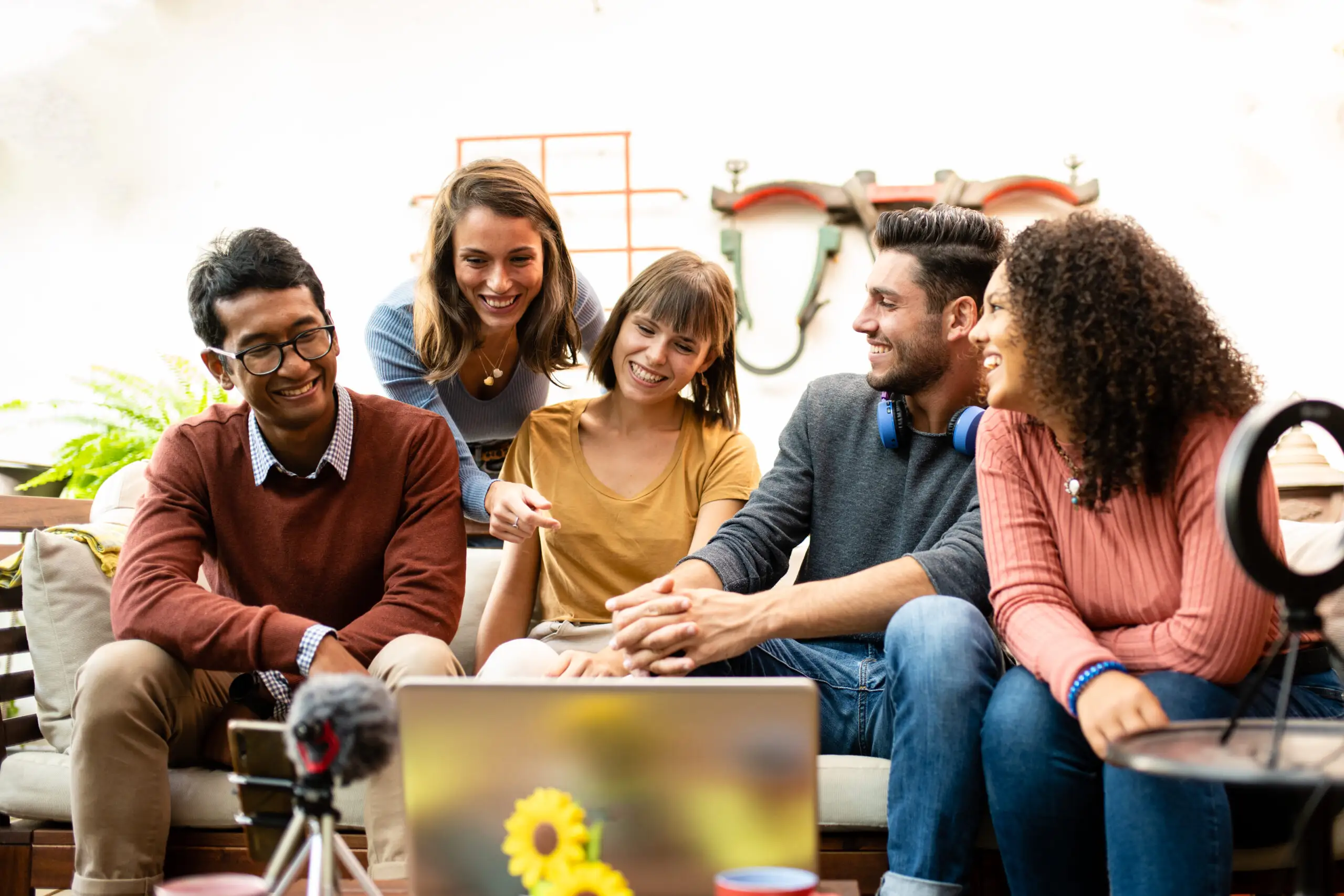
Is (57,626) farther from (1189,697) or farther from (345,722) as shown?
(1189,697)

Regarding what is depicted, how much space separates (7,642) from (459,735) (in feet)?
4.44

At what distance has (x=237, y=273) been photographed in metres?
1.77

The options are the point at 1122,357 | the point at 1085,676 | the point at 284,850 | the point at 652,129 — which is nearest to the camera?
the point at 284,850

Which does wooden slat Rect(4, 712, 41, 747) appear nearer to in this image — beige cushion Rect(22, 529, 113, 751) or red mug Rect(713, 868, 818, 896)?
beige cushion Rect(22, 529, 113, 751)

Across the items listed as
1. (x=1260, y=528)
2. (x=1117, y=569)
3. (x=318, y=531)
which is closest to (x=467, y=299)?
(x=318, y=531)

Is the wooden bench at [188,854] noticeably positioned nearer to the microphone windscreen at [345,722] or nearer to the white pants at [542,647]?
the white pants at [542,647]

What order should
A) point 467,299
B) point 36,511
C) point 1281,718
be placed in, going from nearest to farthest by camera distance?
point 1281,718
point 467,299
point 36,511

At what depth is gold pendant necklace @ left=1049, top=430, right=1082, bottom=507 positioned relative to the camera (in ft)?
4.71

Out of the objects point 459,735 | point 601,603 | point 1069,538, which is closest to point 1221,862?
point 1069,538

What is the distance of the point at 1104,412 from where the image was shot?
1.38 metres

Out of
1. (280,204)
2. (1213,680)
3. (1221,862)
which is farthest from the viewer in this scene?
(280,204)

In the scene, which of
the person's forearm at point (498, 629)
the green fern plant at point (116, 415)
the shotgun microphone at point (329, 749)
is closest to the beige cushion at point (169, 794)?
the person's forearm at point (498, 629)

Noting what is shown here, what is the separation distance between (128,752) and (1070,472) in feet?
4.41

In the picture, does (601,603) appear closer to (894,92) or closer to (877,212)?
(877,212)
